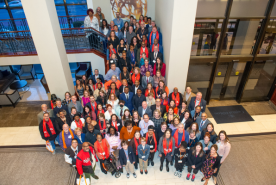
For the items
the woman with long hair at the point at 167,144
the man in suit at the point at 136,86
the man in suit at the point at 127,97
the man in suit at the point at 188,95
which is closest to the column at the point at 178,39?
the man in suit at the point at 188,95

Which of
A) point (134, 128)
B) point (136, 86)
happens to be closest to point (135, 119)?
point (134, 128)

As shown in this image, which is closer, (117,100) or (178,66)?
(117,100)

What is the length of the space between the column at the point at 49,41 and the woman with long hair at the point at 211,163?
17.4ft

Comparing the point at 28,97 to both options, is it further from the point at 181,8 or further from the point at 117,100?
the point at 181,8

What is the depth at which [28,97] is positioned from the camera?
9141mm

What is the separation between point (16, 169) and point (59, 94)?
9.07 ft

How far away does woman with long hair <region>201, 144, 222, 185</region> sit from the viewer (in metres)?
4.45

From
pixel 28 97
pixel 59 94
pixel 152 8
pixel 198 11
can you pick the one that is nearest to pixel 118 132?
pixel 59 94

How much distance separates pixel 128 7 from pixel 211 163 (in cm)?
806

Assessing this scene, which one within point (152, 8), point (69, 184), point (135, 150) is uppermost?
point (152, 8)

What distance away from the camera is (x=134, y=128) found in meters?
5.22

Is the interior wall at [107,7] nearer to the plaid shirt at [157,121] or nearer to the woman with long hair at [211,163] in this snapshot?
the plaid shirt at [157,121]

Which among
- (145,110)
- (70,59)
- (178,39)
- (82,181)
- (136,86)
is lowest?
(82,181)

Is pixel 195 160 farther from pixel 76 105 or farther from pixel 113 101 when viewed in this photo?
pixel 76 105
